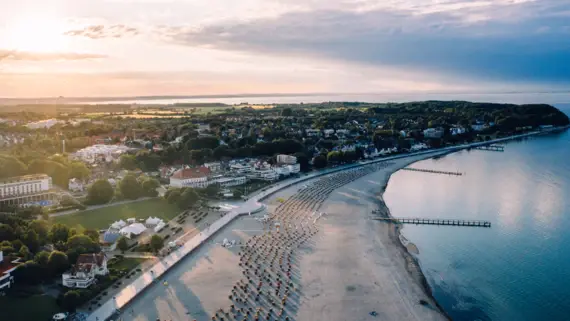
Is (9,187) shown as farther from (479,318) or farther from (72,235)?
(479,318)

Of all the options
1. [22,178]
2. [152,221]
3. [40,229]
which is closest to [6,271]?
[40,229]

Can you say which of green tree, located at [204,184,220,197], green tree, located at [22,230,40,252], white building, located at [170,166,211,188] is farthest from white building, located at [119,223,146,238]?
white building, located at [170,166,211,188]

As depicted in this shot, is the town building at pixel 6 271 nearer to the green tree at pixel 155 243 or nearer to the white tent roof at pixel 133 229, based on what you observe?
the green tree at pixel 155 243

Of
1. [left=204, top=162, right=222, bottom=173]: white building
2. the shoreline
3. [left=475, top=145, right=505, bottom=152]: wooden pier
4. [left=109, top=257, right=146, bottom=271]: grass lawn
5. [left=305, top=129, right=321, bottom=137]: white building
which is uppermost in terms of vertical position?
[left=305, top=129, right=321, bottom=137]: white building

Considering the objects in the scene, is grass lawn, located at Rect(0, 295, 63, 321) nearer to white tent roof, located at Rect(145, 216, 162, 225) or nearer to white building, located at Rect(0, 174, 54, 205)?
white tent roof, located at Rect(145, 216, 162, 225)

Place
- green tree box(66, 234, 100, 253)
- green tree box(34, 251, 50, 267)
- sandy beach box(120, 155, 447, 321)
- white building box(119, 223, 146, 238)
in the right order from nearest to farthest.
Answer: sandy beach box(120, 155, 447, 321)
green tree box(34, 251, 50, 267)
green tree box(66, 234, 100, 253)
white building box(119, 223, 146, 238)

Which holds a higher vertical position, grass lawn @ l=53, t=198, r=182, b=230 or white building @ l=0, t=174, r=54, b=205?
white building @ l=0, t=174, r=54, b=205

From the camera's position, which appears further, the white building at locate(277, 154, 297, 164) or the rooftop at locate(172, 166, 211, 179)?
the white building at locate(277, 154, 297, 164)

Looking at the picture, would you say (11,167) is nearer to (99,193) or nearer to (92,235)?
(99,193)
